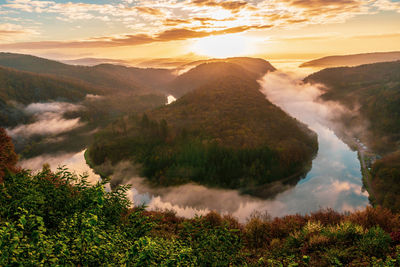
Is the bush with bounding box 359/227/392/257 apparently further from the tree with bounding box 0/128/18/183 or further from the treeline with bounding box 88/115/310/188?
the treeline with bounding box 88/115/310/188

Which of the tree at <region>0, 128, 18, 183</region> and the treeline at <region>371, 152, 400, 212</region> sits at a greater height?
the tree at <region>0, 128, 18, 183</region>

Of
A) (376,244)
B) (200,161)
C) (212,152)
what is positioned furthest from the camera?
(212,152)

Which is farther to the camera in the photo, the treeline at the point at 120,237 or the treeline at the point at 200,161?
the treeline at the point at 200,161

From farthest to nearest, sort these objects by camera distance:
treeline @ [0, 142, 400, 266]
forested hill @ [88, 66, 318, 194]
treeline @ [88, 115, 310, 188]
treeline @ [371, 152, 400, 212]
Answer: forested hill @ [88, 66, 318, 194] → treeline @ [88, 115, 310, 188] → treeline @ [371, 152, 400, 212] → treeline @ [0, 142, 400, 266]

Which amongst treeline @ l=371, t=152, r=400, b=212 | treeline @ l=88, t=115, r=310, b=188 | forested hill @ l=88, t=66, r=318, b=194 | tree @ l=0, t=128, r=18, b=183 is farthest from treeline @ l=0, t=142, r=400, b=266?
forested hill @ l=88, t=66, r=318, b=194

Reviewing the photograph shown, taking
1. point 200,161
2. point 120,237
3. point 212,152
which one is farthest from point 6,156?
point 212,152

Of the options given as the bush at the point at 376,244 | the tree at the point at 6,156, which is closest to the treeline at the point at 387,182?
the bush at the point at 376,244

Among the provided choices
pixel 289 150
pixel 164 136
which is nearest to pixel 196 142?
pixel 164 136

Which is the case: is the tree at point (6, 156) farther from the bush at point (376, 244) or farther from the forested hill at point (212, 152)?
the forested hill at point (212, 152)

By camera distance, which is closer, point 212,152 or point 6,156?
point 6,156

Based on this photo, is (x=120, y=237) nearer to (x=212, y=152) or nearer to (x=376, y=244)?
(x=376, y=244)

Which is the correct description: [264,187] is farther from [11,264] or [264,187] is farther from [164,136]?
[11,264]
